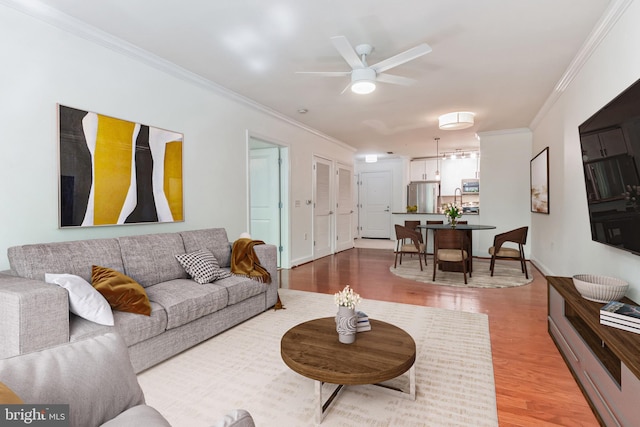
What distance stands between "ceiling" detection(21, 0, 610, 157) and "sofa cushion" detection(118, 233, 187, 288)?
5.84 feet

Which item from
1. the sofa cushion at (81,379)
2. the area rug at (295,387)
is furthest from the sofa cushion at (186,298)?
the sofa cushion at (81,379)

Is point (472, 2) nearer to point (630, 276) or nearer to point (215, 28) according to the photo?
point (215, 28)

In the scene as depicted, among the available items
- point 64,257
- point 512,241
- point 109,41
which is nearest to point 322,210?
point 512,241

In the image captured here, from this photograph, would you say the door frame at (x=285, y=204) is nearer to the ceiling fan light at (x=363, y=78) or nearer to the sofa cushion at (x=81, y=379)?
the ceiling fan light at (x=363, y=78)

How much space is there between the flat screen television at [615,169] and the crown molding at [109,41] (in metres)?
3.70

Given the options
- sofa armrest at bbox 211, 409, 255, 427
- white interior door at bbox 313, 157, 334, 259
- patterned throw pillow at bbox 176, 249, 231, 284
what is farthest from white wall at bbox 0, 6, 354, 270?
sofa armrest at bbox 211, 409, 255, 427

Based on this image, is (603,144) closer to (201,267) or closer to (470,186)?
(201,267)

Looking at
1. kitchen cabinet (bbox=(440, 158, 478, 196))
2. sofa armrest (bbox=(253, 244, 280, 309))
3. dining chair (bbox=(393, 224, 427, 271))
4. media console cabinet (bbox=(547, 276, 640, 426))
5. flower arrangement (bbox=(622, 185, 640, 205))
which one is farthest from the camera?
kitchen cabinet (bbox=(440, 158, 478, 196))

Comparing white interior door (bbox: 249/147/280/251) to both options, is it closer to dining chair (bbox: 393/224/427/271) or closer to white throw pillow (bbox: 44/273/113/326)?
dining chair (bbox: 393/224/427/271)

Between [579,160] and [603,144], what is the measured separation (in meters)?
1.17

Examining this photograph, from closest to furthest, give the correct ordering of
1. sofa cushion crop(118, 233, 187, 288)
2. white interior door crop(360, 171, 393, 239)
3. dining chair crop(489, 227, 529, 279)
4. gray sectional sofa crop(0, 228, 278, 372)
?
gray sectional sofa crop(0, 228, 278, 372), sofa cushion crop(118, 233, 187, 288), dining chair crop(489, 227, 529, 279), white interior door crop(360, 171, 393, 239)

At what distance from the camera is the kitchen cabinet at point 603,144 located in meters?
2.06

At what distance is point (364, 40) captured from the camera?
2912 millimetres

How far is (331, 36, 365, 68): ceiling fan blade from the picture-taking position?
2.48 meters
